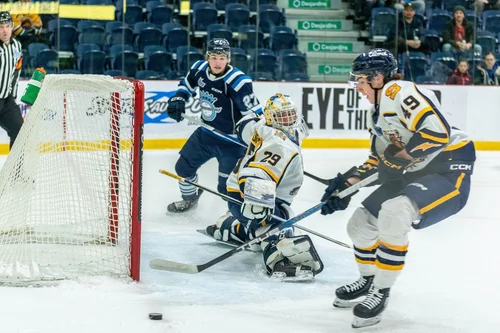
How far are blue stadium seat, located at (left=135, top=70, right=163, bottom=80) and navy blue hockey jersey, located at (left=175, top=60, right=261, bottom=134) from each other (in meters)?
3.07

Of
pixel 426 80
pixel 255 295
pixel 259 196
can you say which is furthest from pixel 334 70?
pixel 255 295

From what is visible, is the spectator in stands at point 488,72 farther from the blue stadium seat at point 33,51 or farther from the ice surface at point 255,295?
the blue stadium seat at point 33,51

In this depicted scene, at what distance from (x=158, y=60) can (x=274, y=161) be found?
503 centimetres

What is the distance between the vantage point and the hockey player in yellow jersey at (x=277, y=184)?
349 centimetres

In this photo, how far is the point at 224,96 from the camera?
498 centimetres

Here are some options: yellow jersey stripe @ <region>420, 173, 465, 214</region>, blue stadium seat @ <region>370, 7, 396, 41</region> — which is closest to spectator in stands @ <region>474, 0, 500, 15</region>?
blue stadium seat @ <region>370, 7, 396, 41</region>

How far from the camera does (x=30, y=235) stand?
3562 mm

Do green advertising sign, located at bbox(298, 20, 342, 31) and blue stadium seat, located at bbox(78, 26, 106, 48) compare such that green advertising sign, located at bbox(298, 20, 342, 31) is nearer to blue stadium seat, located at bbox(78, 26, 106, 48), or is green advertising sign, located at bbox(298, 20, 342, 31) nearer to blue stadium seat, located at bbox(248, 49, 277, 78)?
blue stadium seat, located at bbox(248, 49, 277, 78)

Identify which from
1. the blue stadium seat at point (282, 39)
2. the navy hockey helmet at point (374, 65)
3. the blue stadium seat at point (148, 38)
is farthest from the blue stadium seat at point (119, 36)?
the navy hockey helmet at point (374, 65)

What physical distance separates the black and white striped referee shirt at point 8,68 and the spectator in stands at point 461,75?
4636 mm

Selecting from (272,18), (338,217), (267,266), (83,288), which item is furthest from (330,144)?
(83,288)

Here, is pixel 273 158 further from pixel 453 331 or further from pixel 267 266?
pixel 453 331

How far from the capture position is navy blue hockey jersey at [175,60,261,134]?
4.89m

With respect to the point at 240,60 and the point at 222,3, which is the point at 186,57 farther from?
the point at 222,3
